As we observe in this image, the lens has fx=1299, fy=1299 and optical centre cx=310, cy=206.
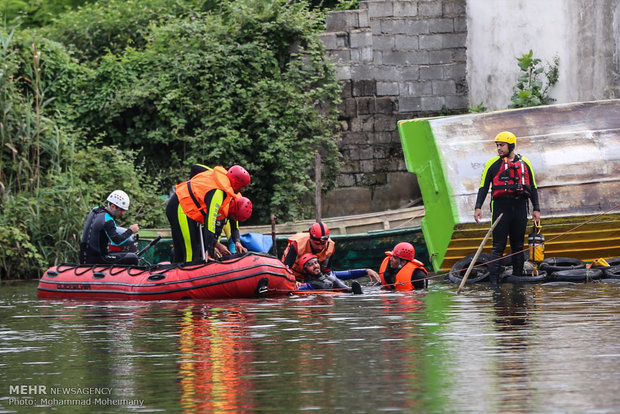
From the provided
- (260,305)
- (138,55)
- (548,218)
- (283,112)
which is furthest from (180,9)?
(260,305)

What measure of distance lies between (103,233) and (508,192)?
209 inches

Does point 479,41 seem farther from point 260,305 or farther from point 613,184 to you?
point 260,305

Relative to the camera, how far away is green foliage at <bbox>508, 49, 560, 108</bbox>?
22.8 m

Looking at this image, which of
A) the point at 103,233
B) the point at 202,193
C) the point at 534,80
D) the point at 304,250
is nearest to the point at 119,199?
the point at 103,233

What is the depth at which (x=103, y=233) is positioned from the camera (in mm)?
17156

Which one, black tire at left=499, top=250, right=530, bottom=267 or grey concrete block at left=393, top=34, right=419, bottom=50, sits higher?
grey concrete block at left=393, top=34, right=419, bottom=50

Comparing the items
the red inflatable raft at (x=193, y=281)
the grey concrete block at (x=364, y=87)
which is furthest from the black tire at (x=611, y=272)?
the grey concrete block at (x=364, y=87)

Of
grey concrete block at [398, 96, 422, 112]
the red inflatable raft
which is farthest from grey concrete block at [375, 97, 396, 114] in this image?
the red inflatable raft

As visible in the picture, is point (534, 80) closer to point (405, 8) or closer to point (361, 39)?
point (405, 8)

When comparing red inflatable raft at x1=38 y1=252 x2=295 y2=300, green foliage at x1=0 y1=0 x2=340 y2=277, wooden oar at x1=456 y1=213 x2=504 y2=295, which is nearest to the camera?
red inflatable raft at x1=38 y1=252 x2=295 y2=300

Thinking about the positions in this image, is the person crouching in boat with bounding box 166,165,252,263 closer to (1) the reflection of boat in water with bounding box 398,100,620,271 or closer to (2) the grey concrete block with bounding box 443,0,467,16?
(1) the reflection of boat in water with bounding box 398,100,620,271

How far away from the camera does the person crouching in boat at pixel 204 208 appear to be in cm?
1564

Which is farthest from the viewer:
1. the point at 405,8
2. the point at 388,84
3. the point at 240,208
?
the point at 388,84

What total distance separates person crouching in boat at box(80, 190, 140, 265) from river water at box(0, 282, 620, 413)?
8.45ft
